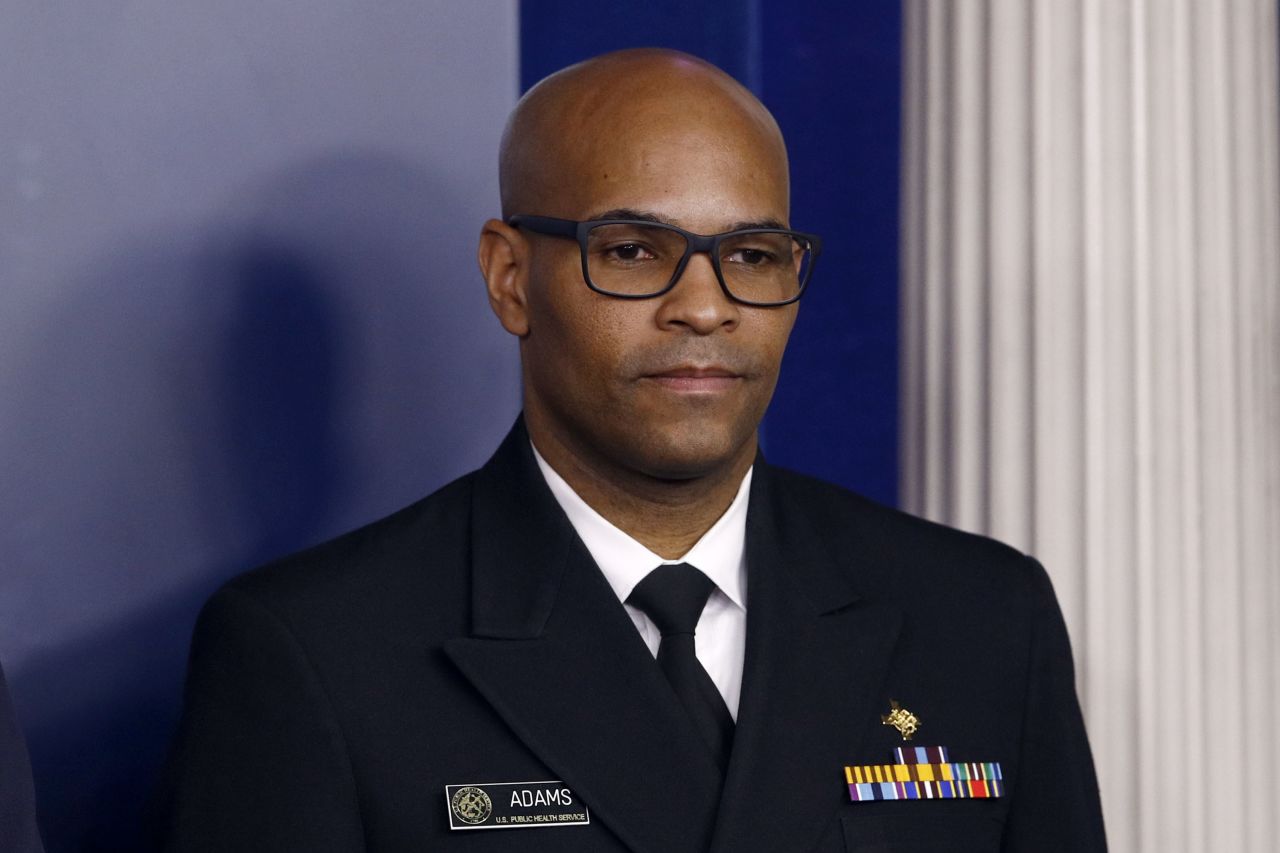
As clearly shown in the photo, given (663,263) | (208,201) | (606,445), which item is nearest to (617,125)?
(663,263)

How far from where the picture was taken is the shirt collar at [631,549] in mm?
1740

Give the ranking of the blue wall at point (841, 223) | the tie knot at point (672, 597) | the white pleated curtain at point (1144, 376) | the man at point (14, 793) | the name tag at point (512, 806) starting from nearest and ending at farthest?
the man at point (14, 793) < the name tag at point (512, 806) < the tie knot at point (672, 597) < the white pleated curtain at point (1144, 376) < the blue wall at point (841, 223)

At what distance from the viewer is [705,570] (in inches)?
69.1

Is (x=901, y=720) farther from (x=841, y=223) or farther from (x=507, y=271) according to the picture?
(x=841, y=223)

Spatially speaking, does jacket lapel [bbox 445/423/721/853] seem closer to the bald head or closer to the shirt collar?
the shirt collar

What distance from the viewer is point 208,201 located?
2027mm

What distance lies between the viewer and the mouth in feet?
5.46

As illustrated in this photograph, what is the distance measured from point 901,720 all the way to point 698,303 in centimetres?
46

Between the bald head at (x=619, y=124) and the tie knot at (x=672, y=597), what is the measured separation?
1.16 ft

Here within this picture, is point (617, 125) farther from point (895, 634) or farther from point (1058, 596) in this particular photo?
point (1058, 596)

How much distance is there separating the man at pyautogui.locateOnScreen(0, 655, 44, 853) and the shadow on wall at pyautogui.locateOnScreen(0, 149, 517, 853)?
0.51m

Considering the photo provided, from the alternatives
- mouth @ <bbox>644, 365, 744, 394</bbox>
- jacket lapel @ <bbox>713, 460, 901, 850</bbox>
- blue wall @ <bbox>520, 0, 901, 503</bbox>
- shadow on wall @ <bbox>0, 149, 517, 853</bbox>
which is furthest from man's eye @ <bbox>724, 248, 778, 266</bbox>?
blue wall @ <bbox>520, 0, 901, 503</bbox>

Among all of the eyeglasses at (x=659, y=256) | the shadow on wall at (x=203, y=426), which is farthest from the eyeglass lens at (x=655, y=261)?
the shadow on wall at (x=203, y=426)

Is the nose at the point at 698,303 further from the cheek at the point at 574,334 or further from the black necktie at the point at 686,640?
the black necktie at the point at 686,640
